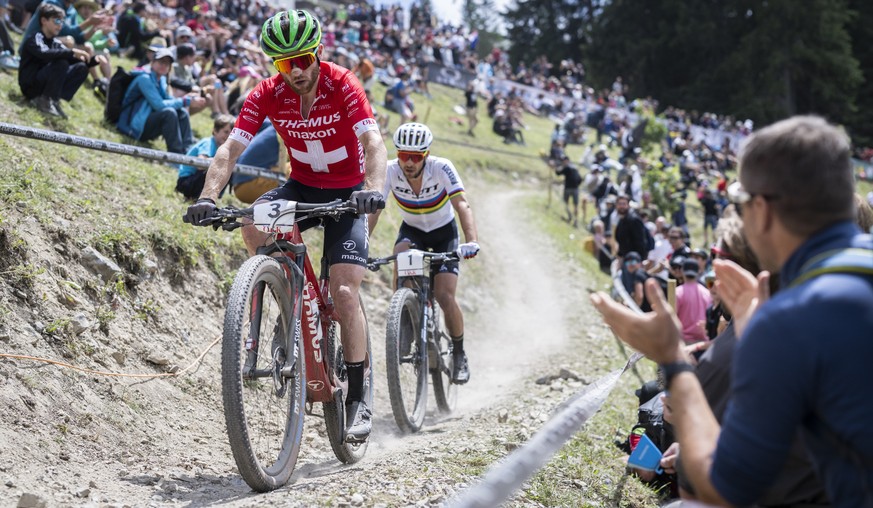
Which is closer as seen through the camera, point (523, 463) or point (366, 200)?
point (523, 463)

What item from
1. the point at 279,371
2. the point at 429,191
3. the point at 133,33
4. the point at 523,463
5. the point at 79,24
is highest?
the point at 79,24

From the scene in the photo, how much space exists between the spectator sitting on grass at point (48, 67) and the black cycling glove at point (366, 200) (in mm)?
7116

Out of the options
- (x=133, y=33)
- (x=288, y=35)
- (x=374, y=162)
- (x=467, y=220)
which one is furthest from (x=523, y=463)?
(x=133, y=33)

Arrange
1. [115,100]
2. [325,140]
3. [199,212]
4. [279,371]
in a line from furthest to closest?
1. [115,100]
2. [325,140]
3. [279,371]
4. [199,212]

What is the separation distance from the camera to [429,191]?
8.45 metres

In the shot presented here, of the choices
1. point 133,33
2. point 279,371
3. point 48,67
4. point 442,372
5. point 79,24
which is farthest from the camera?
point 133,33

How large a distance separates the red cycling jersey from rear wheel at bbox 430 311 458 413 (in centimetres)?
273

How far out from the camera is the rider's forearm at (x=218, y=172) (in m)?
5.39

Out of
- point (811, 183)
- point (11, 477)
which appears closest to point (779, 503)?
point (811, 183)

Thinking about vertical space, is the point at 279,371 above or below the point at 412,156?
below

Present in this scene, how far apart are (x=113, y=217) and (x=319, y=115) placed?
9.60 feet

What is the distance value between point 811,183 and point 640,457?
2234 mm

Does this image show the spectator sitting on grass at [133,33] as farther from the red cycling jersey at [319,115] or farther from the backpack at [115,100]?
the red cycling jersey at [319,115]

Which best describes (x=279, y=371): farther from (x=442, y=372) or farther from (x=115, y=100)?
(x=115, y=100)
